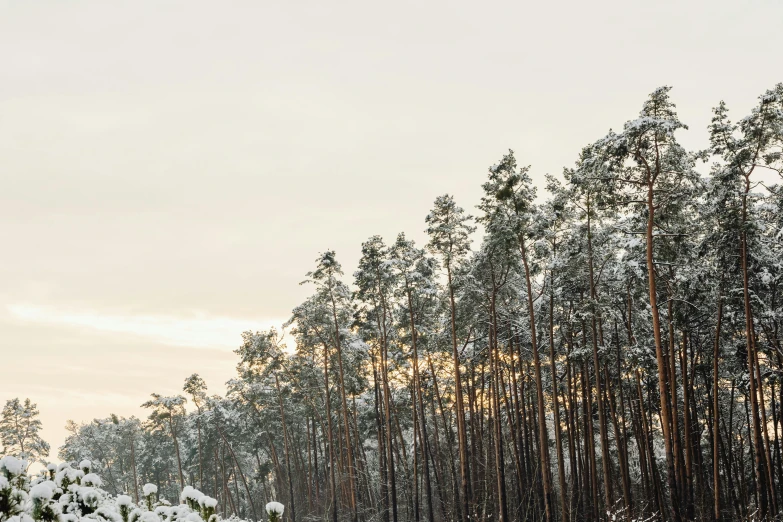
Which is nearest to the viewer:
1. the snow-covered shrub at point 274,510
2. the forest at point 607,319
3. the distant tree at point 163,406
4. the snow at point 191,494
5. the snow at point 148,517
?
the snow-covered shrub at point 274,510

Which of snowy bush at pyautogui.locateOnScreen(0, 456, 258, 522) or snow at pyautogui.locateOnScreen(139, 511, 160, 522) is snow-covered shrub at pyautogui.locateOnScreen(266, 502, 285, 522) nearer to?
snowy bush at pyautogui.locateOnScreen(0, 456, 258, 522)

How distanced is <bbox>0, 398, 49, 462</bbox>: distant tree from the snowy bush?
57.2m

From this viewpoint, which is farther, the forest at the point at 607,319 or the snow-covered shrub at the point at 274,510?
the forest at the point at 607,319

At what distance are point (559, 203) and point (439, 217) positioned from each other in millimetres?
6118

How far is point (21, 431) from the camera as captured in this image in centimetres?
5331

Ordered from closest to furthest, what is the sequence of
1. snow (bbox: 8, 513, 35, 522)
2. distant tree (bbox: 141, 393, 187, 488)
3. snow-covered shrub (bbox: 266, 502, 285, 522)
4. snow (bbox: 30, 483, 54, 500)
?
1. snow (bbox: 8, 513, 35, 522)
2. snow (bbox: 30, 483, 54, 500)
3. snow-covered shrub (bbox: 266, 502, 285, 522)
4. distant tree (bbox: 141, 393, 187, 488)

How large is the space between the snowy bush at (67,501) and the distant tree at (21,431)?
57168 millimetres

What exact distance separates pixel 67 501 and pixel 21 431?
59929 millimetres

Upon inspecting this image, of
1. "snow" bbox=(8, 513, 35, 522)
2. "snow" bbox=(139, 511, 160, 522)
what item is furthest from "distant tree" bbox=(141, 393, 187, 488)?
"snow" bbox=(8, 513, 35, 522)

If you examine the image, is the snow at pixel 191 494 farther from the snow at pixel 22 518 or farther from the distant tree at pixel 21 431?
the distant tree at pixel 21 431

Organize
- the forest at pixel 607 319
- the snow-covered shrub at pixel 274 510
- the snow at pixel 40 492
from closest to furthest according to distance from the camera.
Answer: the snow at pixel 40 492 < the snow-covered shrub at pixel 274 510 < the forest at pixel 607 319

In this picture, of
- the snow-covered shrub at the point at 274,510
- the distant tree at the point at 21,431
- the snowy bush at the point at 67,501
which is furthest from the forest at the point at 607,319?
the distant tree at the point at 21,431

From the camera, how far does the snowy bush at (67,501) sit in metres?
4.38

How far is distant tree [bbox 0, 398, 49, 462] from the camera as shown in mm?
52656
